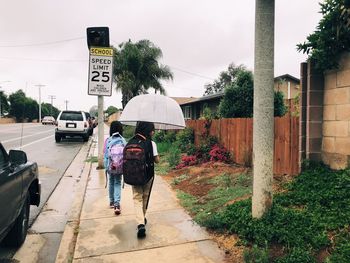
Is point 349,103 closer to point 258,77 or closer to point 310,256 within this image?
point 258,77

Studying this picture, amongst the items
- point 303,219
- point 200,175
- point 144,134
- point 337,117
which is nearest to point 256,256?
point 303,219

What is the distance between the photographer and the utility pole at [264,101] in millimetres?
4582

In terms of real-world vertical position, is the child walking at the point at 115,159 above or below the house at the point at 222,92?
below

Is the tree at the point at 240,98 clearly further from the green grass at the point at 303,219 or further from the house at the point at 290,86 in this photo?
the house at the point at 290,86

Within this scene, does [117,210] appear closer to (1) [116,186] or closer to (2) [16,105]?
(1) [116,186]

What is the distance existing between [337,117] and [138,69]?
1005 inches

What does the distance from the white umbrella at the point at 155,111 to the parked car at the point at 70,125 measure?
16818 mm

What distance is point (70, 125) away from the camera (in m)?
21.5

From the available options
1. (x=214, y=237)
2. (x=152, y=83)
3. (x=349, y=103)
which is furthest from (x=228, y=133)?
(x=152, y=83)

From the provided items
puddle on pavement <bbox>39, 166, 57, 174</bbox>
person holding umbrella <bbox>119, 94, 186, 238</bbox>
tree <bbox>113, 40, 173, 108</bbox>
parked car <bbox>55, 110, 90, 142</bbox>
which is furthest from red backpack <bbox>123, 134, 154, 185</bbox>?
tree <bbox>113, 40, 173, 108</bbox>

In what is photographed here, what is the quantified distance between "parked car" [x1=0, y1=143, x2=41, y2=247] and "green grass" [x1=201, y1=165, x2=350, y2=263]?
2.52 m

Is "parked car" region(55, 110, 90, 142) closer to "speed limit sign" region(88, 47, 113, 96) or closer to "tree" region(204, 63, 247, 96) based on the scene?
"speed limit sign" region(88, 47, 113, 96)

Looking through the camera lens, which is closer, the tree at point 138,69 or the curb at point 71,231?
the curb at point 71,231

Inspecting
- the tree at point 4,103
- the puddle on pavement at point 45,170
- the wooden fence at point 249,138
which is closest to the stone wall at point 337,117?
the wooden fence at point 249,138
